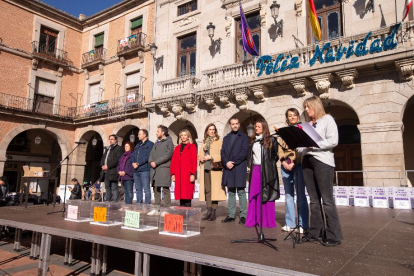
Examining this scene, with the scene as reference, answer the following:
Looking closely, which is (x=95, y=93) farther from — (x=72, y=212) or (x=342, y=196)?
(x=342, y=196)

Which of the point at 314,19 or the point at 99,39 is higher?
the point at 99,39

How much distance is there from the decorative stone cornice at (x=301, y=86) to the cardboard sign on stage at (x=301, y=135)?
8.08 metres

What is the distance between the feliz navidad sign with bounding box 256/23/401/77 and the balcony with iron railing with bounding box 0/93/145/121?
8023 millimetres

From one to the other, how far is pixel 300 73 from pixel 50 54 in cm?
1715

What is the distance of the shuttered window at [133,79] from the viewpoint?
18188 millimetres

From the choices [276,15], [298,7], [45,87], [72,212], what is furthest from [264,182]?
[45,87]

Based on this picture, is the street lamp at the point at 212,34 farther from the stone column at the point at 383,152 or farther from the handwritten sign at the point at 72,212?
the handwritten sign at the point at 72,212

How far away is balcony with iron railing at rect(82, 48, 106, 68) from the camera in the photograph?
19.8 m

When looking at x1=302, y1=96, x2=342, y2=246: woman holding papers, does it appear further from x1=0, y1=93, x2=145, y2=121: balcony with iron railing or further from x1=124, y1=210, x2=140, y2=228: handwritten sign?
x1=0, y1=93, x2=145, y2=121: balcony with iron railing

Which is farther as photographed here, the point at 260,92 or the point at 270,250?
the point at 260,92

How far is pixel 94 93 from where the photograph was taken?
Result: 20594 mm

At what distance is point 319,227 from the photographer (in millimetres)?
3736

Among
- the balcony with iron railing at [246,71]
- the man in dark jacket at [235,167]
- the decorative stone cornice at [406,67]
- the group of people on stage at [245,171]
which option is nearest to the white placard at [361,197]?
the decorative stone cornice at [406,67]

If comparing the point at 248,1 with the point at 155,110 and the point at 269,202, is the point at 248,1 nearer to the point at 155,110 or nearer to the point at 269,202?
the point at 155,110
